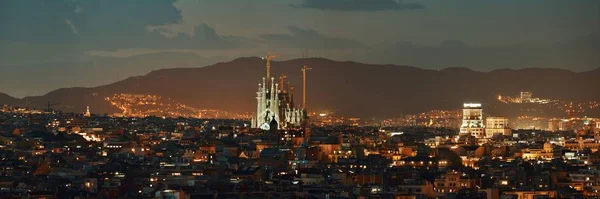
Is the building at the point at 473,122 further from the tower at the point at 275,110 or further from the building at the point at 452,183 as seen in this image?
the building at the point at 452,183

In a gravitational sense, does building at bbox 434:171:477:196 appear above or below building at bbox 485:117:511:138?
below

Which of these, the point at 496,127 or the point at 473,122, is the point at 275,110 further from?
the point at 496,127

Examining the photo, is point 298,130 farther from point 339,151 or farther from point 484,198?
point 484,198

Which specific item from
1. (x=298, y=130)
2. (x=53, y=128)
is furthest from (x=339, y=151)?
(x=53, y=128)

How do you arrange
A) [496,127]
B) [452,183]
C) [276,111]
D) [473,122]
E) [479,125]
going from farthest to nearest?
[496,127]
[473,122]
[479,125]
[276,111]
[452,183]

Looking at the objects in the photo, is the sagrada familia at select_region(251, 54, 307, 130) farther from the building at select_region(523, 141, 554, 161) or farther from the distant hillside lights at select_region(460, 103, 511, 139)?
the building at select_region(523, 141, 554, 161)

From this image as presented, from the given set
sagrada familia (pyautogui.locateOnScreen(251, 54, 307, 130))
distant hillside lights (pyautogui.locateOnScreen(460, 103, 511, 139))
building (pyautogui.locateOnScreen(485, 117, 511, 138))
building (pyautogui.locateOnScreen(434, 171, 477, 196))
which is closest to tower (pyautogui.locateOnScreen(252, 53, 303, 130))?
sagrada familia (pyautogui.locateOnScreen(251, 54, 307, 130))

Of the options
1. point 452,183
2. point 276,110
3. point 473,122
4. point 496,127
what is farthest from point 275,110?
point 452,183
